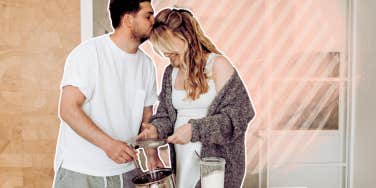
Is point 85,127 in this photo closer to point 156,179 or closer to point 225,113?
point 156,179

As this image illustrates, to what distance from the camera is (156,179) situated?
1.60 m

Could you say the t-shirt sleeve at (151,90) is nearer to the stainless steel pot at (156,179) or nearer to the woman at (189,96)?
the woman at (189,96)

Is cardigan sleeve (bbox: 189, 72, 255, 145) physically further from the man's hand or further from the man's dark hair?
the man's dark hair

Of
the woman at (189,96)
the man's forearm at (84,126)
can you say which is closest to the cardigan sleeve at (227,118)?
the woman at (189,96)

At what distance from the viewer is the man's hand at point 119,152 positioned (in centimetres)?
162

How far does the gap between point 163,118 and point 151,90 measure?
0.14 meters

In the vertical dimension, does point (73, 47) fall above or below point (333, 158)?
above

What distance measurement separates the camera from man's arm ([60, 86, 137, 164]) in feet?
5.23

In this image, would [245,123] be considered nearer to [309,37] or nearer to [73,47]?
[309,37]

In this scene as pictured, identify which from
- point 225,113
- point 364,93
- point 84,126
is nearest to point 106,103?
point 84,126

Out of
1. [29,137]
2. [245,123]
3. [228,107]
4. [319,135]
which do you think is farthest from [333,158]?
[29,137]

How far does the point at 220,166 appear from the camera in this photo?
168cm

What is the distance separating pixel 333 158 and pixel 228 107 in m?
0.61

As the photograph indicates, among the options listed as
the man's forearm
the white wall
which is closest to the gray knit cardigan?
the man's forearm
